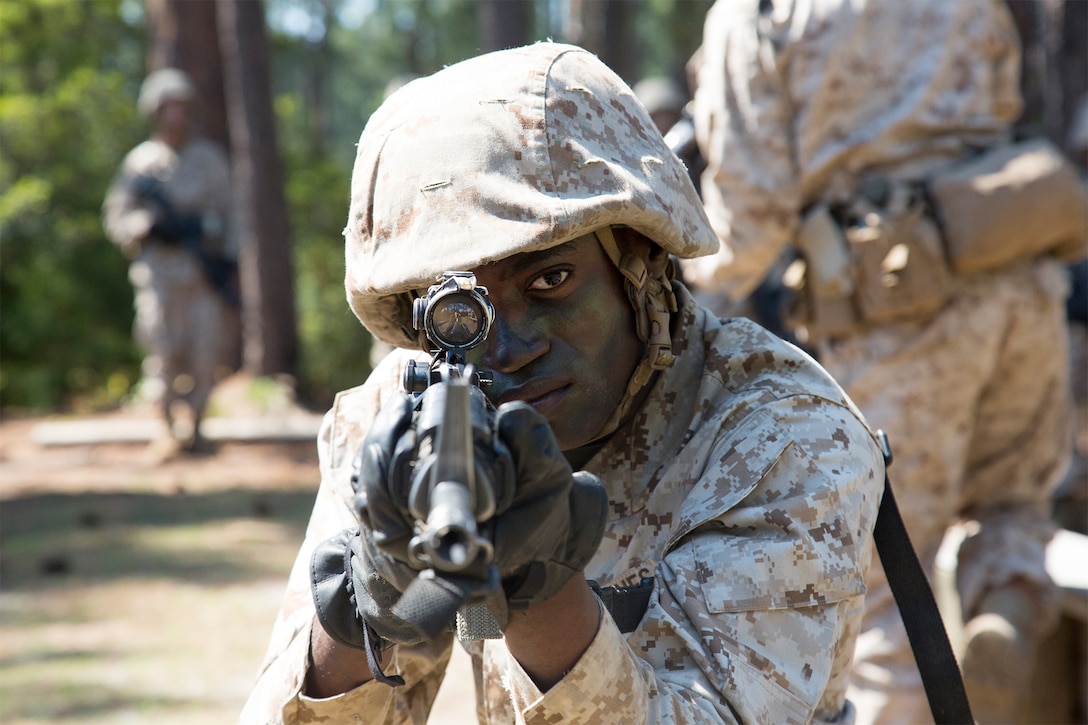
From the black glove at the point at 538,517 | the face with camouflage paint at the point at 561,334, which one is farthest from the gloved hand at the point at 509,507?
the face with camouflage paint at the point at 561,334

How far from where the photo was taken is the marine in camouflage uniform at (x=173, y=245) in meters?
10.3

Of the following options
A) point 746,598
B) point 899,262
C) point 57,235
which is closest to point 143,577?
point 899,262

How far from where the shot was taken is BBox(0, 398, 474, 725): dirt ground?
530 centimetres

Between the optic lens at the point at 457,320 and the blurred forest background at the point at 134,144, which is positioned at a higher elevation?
the optic lens at the point at 457,320

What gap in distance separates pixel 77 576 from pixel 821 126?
5.17 meters

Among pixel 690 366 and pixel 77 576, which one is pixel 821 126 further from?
pixel 77 576

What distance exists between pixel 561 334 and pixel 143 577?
5849 millimetres

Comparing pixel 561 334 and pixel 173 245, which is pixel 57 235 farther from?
pixel 561 334

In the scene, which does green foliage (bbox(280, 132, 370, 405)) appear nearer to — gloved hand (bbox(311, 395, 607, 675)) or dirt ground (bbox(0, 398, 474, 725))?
dirt ground (bbox(0, 398, 474, 725))

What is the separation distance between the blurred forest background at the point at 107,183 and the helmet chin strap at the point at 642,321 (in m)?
8.22

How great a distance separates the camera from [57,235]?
1823 centimetres

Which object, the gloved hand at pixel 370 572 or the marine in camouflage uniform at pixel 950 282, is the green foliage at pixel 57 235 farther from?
the gloved hand at pixel 370 572

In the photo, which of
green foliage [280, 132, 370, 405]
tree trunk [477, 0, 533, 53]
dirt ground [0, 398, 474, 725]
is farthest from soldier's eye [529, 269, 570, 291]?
green foliage [280, 132, 370, 405]

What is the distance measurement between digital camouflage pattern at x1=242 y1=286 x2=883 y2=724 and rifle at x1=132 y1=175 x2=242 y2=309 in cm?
844
